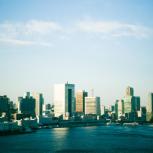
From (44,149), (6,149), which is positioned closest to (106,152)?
(44,149)

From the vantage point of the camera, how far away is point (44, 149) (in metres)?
116

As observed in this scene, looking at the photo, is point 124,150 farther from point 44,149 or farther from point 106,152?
point 44,149

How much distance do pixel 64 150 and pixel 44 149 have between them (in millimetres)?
7785

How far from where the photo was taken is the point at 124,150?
11119 centimetres

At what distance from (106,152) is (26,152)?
963 inches

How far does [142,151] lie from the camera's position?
357 feet

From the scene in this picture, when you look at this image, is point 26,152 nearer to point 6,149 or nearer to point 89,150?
point 6,149

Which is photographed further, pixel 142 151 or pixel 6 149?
pixel 6 149

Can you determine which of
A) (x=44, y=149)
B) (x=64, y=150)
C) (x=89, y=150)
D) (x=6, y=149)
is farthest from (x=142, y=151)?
(x=6, y=149)

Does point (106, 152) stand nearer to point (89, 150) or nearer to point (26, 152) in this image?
point (89, 150)

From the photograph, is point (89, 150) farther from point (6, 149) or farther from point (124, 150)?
point (6, 149)

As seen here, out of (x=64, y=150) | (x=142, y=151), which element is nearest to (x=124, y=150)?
(x=142, y=151)

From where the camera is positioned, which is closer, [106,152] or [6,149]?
[106,152]

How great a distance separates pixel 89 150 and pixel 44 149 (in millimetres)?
15011
